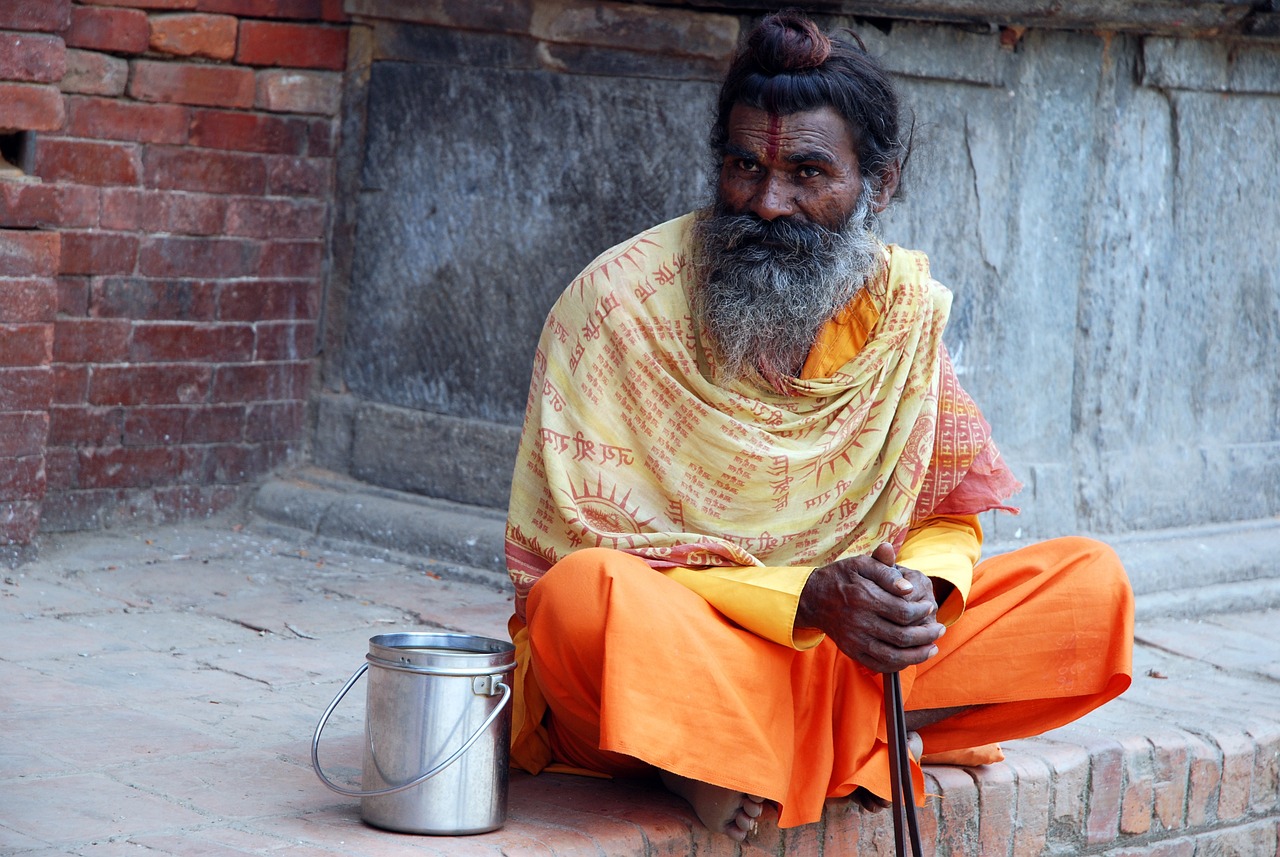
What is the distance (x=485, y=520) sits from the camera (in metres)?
4.49

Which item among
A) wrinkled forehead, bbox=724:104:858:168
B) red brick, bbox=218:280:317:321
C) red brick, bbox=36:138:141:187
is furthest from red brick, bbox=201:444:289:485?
wrinkled forehead, bbox=724:104:858:168

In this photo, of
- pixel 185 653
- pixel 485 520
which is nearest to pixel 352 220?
pixel 485 520

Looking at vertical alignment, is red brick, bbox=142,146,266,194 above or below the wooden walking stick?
above

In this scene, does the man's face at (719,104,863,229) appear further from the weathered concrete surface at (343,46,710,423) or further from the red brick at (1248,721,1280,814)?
the red brick at (1248,721,1280,814)

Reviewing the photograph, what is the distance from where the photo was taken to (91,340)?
443 centimetres

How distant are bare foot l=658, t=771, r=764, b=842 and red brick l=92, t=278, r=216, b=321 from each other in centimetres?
254

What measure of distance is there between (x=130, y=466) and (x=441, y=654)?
253 cm

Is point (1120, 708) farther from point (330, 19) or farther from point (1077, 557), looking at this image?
point (330, 19)

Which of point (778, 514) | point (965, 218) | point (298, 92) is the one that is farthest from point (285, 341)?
point (778, 514)

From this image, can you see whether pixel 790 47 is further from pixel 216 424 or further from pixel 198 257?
pixel 216 424

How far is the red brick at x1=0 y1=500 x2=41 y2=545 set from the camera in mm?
4109

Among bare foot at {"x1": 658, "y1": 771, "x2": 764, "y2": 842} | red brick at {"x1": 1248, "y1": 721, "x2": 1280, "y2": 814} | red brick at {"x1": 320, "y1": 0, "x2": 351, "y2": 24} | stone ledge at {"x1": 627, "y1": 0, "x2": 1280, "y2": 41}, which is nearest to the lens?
bare foot at {"x1": 658, "y1": 771, "x2": 764, "y2": 842}

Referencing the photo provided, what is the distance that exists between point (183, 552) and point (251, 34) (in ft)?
4.96

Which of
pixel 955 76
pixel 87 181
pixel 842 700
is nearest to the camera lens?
pixel 842 700
